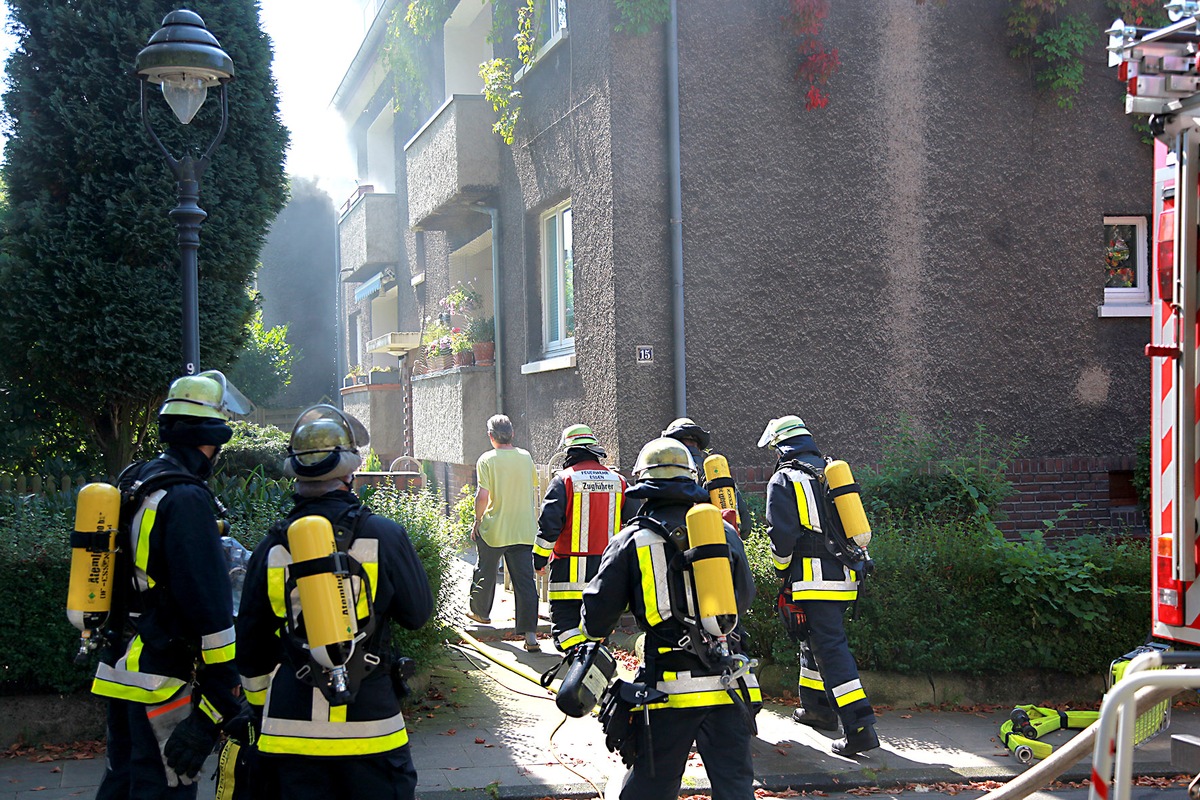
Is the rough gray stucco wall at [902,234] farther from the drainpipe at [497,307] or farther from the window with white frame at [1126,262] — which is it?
the drainpipe at [497,307]

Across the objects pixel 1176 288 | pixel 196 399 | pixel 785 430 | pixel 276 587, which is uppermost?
pixel 1176 288

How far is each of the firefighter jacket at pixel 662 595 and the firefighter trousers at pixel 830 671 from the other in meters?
2.03

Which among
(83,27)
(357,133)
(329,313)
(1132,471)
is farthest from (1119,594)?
(329,313)

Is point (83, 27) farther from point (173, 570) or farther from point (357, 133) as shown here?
point (357, 133)

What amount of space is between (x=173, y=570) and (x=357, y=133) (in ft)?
74.2

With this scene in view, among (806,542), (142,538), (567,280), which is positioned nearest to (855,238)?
(567,280)

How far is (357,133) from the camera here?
25.5m

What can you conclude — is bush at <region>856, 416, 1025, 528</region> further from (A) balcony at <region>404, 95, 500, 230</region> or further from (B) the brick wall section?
(A) balcony at <region>404, 95, 500, 230</region>

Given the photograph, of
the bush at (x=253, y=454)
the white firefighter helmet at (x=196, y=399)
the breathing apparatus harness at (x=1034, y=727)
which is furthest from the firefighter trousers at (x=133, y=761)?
the bush at (x=253, y=454)

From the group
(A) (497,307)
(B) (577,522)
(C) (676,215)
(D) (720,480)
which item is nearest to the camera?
(D) (720,480)

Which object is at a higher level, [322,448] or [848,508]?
[322,448]

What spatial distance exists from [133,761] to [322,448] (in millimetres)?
1429

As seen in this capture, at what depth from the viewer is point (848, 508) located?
259 inches

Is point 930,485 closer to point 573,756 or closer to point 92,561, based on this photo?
point 573,756
